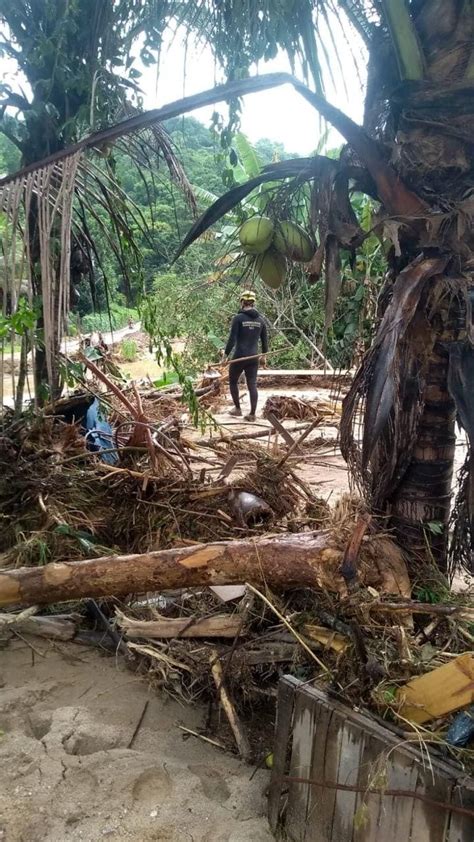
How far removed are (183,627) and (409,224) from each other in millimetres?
2054

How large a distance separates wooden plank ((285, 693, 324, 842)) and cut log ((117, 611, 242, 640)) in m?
0.74

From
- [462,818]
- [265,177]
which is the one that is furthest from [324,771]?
[265,177]

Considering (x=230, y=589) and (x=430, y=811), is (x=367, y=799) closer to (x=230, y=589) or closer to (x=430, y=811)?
(x=430, y=811)

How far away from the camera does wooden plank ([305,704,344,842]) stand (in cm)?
200

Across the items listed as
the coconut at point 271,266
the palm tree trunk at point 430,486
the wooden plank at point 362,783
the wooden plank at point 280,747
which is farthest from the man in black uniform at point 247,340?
the wooden plank at point 362,783

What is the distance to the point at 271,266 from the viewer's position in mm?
3029

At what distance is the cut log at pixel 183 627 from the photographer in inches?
113

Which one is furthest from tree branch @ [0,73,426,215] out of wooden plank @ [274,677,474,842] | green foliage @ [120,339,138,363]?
green foliage @ [120,339,138,363]

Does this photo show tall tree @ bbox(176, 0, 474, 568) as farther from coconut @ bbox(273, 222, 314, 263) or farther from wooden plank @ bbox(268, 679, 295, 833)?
wooden plank @ bbox(268, 679, 295, 833)

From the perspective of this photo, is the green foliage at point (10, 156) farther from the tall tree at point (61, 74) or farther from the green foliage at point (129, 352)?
the green foliage at point (129, 352)

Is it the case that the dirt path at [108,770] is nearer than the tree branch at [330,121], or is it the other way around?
the dirt path at [108,770]

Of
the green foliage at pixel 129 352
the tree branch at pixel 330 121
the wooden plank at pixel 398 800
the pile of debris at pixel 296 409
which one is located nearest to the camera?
the wooden plank at pixel 398 800

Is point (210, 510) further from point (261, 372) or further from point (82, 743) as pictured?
point (261, 372)

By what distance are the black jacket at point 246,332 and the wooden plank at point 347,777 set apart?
6677 mm
